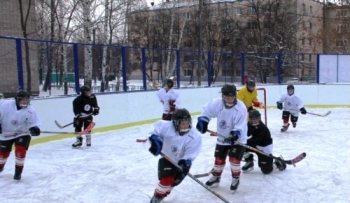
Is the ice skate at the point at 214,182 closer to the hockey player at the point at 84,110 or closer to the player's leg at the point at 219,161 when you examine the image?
the player's leg at the point at 219,161

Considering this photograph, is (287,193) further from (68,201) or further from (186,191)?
(68,201)

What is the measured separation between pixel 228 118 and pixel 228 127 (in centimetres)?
9

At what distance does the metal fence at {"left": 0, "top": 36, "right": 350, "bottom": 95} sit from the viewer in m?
7.86

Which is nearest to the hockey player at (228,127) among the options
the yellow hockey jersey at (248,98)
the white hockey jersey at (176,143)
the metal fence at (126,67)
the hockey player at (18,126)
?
the white hockey jersey at (176,143)

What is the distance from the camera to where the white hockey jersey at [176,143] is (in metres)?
3.33

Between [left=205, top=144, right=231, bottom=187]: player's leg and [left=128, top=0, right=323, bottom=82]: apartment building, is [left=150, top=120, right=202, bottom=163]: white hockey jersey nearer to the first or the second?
[left=205, top=144, right=231, bottom=187]: player's leg

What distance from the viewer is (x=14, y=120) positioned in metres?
4.38

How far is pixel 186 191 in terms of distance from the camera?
13.0 ft

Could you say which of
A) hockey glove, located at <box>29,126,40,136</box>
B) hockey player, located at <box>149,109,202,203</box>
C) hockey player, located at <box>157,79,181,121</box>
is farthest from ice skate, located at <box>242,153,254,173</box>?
hockey player, located at <box>157,79,181,121</box>

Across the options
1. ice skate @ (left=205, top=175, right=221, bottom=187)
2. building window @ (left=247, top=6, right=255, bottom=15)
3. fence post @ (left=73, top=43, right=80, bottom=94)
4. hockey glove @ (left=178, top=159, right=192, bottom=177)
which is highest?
building window @ (left=247, top=6, right=255, bottom=15)

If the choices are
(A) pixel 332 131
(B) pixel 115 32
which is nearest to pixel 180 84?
(A) pixel 332 131

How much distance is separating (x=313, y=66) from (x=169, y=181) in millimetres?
11776

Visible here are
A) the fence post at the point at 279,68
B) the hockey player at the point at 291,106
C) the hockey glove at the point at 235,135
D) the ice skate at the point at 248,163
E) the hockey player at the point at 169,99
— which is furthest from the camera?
the fence post at the point at 279,68

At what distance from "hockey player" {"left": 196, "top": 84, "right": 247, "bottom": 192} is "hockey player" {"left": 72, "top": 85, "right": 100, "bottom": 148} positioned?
9.25 ft
